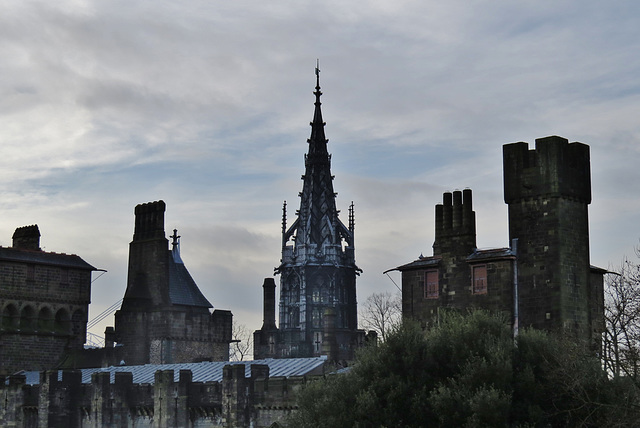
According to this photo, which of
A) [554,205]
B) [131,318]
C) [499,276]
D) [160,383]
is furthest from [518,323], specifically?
[131,318]

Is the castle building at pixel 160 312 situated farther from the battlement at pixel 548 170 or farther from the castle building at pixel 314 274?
the battlement at pixel 548 170

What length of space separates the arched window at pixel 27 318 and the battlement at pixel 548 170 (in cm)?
3689

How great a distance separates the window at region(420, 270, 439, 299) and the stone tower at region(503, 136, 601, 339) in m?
5.70

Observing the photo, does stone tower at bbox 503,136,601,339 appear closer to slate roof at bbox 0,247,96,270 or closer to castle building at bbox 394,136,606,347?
castle building at bbox 394,136,606,347

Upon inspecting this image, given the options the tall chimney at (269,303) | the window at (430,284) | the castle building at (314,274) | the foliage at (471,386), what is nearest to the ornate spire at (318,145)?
the castle building at (314,274)

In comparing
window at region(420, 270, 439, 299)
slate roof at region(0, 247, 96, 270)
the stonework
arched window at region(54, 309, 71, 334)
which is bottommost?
the stonework

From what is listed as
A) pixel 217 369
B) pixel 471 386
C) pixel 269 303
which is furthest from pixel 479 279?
pixel 269 303

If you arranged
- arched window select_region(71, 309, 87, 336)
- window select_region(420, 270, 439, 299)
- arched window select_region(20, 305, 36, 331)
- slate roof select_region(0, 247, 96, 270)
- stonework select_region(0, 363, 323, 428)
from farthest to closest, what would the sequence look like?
arched window select_region(71, 309, 87, 336), arched window select_region(20, 305, 36, 331), slate roof select_region(0, 247, 96, 270), window select_region(420, 270, 439, 299), stonework select_region(0, 363, 323, 428)

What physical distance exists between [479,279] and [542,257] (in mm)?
4076

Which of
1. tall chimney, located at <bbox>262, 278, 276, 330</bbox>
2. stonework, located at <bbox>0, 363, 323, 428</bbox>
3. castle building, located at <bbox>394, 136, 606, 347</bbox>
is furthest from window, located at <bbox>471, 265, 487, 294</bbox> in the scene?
tall chimney, located at <bbox>262, 278, 276, 330</bbox>

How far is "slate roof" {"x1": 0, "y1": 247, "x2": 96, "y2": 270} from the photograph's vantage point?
77188 mm

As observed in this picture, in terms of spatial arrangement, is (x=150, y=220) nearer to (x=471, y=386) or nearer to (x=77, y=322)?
(x=77, y=322)

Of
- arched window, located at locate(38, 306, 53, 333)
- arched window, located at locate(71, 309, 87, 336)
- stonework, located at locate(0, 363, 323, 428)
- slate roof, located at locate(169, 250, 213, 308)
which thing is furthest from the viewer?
slate roof, located at locate(169, 250, 213, 308)

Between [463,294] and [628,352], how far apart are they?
1829cm
